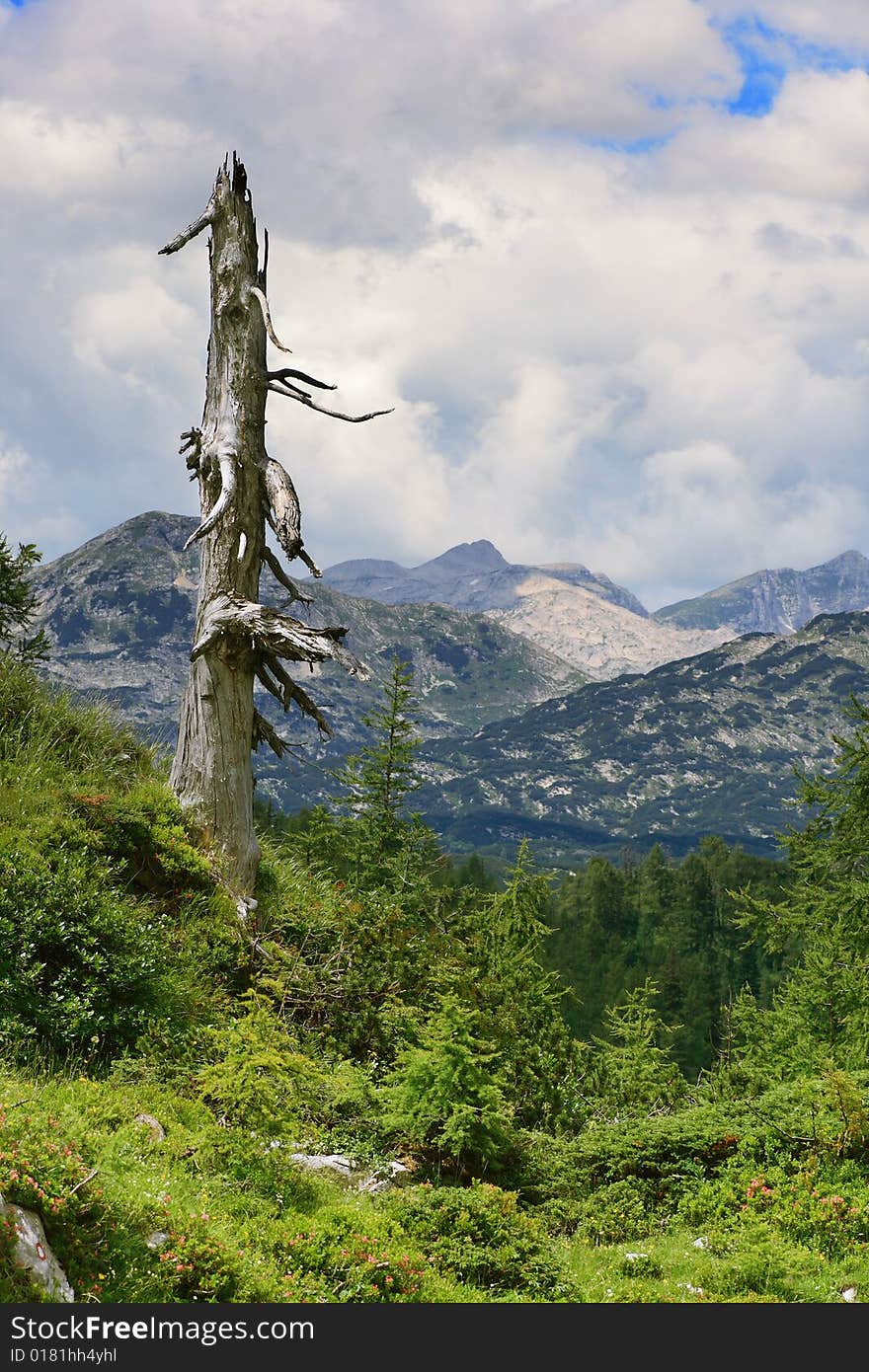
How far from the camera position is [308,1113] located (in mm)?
10719

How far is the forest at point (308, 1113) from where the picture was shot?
278 inches

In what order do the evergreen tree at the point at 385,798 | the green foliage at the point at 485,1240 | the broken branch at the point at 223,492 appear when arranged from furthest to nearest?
the evergreen tree at the point at 385,798, the broken branch at the point at 223,492, the green foliage at the point at 485,1240

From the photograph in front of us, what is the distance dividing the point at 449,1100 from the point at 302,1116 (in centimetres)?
167

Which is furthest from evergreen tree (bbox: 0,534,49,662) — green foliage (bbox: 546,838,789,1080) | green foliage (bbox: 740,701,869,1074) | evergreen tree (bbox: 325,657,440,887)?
green foliage (bbox: 546,838,789,1080)

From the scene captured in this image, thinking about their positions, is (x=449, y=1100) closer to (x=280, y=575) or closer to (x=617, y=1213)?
(x=617, y=1213)

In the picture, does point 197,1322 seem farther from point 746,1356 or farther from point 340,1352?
point 746,1356

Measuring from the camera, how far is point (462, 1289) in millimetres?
7598

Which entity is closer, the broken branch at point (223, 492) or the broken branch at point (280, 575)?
the broken branch at point (223, 492)

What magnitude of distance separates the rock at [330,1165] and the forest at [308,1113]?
4cm

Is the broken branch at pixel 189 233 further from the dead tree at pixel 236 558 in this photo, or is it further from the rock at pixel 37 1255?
the rock at pixel 37 1255

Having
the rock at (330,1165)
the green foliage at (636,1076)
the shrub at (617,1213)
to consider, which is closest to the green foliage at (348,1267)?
the rock at (330,1165)

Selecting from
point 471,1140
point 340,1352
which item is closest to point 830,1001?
point 471,1140

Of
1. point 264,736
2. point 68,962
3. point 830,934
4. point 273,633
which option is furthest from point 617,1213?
point 830,934

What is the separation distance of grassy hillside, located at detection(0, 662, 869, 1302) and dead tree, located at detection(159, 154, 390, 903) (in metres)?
0.89
